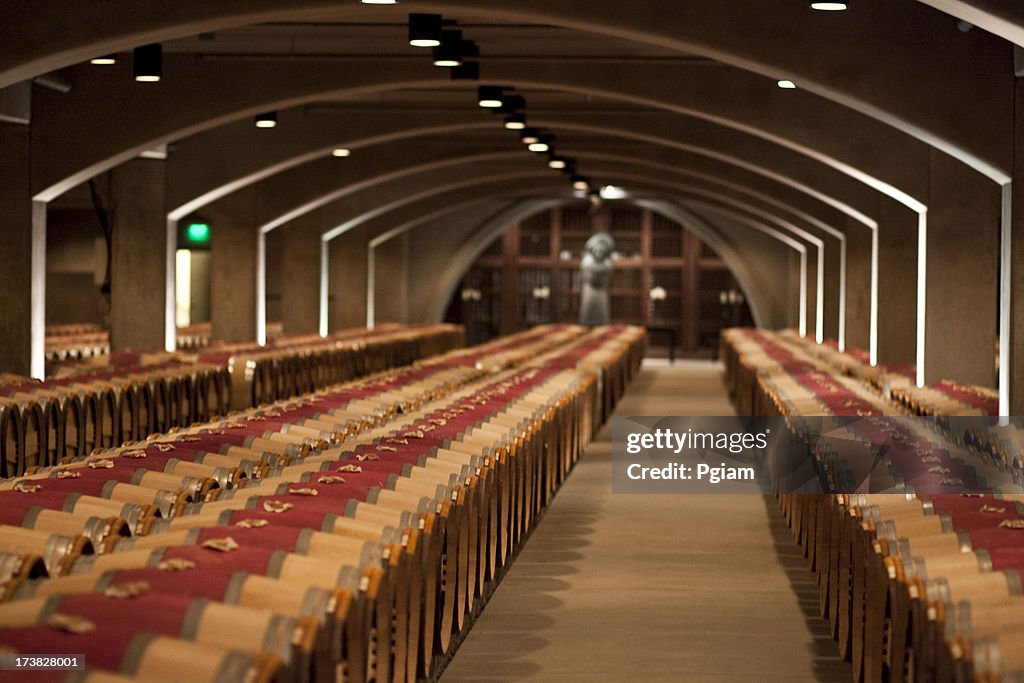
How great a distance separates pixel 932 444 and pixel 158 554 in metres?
4.64

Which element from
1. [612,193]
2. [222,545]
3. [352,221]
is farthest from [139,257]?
[612,193]

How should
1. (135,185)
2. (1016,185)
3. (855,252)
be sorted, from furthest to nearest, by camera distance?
1. (855,252)
2. (135,185)
3. (1016,185)

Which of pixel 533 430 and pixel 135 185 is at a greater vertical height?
pixel 135 185

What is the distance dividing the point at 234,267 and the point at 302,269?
3.87 metres

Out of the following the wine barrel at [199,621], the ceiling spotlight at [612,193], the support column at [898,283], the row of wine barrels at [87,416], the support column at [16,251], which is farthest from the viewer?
the ceiling spotlight at [612,193]

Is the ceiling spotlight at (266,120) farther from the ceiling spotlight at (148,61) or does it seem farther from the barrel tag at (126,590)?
the barrel tag at (126,590)

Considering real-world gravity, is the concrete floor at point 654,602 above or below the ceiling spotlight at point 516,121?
below

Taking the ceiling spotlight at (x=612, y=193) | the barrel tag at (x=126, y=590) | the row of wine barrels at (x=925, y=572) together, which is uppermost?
the ceiling spotlight at (x=612, y=193)

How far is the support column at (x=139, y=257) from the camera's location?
16828 mm

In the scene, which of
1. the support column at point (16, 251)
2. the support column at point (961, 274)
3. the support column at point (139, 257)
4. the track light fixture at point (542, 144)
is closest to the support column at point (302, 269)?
the track light fixture at point (542, 144)

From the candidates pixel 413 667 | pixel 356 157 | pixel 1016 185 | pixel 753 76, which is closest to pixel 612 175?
pixel 356 157

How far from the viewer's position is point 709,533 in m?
8.89

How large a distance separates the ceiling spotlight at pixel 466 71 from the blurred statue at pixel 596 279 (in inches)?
689

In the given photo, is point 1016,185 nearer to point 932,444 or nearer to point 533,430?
point 932,444
